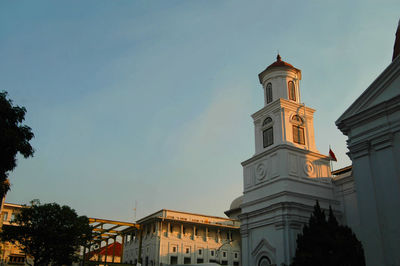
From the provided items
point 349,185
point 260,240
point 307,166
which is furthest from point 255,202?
point 349,185

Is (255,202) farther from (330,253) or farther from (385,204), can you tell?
(385,204)

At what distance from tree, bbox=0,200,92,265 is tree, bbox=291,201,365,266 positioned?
20.6 m

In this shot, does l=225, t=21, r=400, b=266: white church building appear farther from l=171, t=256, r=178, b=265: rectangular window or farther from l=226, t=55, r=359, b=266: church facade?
l=171, t=256, r=178, b=265: rectangular window

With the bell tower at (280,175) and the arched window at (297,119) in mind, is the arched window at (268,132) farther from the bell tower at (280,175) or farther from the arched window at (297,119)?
the arched window at (297,119)

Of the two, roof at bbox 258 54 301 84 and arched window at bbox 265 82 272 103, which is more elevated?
roof at bbox 258 54 301 84

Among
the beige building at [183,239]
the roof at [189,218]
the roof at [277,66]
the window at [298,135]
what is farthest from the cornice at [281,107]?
the roof at [189,218]

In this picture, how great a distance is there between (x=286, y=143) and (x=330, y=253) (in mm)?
11674

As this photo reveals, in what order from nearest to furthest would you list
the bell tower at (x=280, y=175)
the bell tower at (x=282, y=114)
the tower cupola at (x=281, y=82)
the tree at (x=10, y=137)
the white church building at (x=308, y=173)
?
the tree at (x=10, y=137) < the white church building at (x=308, y=173) < the bell tower at (x=280, y=175) < the bell tower at (x=282, y=114) < the tower cupola at (x=281, y=82)

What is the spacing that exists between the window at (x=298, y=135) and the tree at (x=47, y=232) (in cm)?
2175

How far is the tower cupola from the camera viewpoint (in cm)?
3959

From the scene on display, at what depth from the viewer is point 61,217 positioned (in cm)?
3709

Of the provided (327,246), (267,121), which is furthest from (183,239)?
(327,246)

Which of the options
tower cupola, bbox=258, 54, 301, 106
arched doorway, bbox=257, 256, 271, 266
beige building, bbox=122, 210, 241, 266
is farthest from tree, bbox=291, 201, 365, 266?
beige building, bbox=122, 210, 241, 266

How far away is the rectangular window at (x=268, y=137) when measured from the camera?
3794 cm
